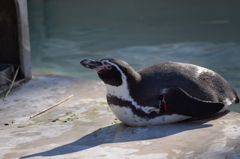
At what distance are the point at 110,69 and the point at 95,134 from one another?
51 centimetres

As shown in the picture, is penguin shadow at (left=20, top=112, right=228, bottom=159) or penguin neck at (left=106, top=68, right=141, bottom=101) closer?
penguin shadow at (left=20, top=112, right=228, bottom=159)

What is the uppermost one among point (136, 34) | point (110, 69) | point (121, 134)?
point (110, 69)

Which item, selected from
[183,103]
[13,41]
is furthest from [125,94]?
[13,41]

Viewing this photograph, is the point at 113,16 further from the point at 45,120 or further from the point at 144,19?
the point at 45,120

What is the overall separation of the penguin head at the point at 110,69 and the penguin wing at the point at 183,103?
37 centimetres

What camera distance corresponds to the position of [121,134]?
3773 millimetres

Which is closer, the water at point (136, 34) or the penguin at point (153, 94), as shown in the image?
the penguin at point (153, 94)

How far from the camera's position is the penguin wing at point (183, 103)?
3809 millimetres

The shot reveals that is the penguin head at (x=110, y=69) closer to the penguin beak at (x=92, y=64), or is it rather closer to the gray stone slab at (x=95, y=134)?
the penguin beak at (x=92, y=64)

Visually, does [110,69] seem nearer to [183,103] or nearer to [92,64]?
[92,64]

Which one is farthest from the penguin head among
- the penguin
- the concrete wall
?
the concrete wall

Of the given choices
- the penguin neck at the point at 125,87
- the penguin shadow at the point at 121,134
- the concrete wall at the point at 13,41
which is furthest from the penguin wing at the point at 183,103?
the concrete wall at the point at 13,41

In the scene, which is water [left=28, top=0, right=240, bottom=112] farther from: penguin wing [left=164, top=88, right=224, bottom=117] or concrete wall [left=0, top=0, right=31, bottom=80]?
penguin wing [left=164, top=88, right=224, bottom=117]

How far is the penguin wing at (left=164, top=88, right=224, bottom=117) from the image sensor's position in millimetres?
3809
